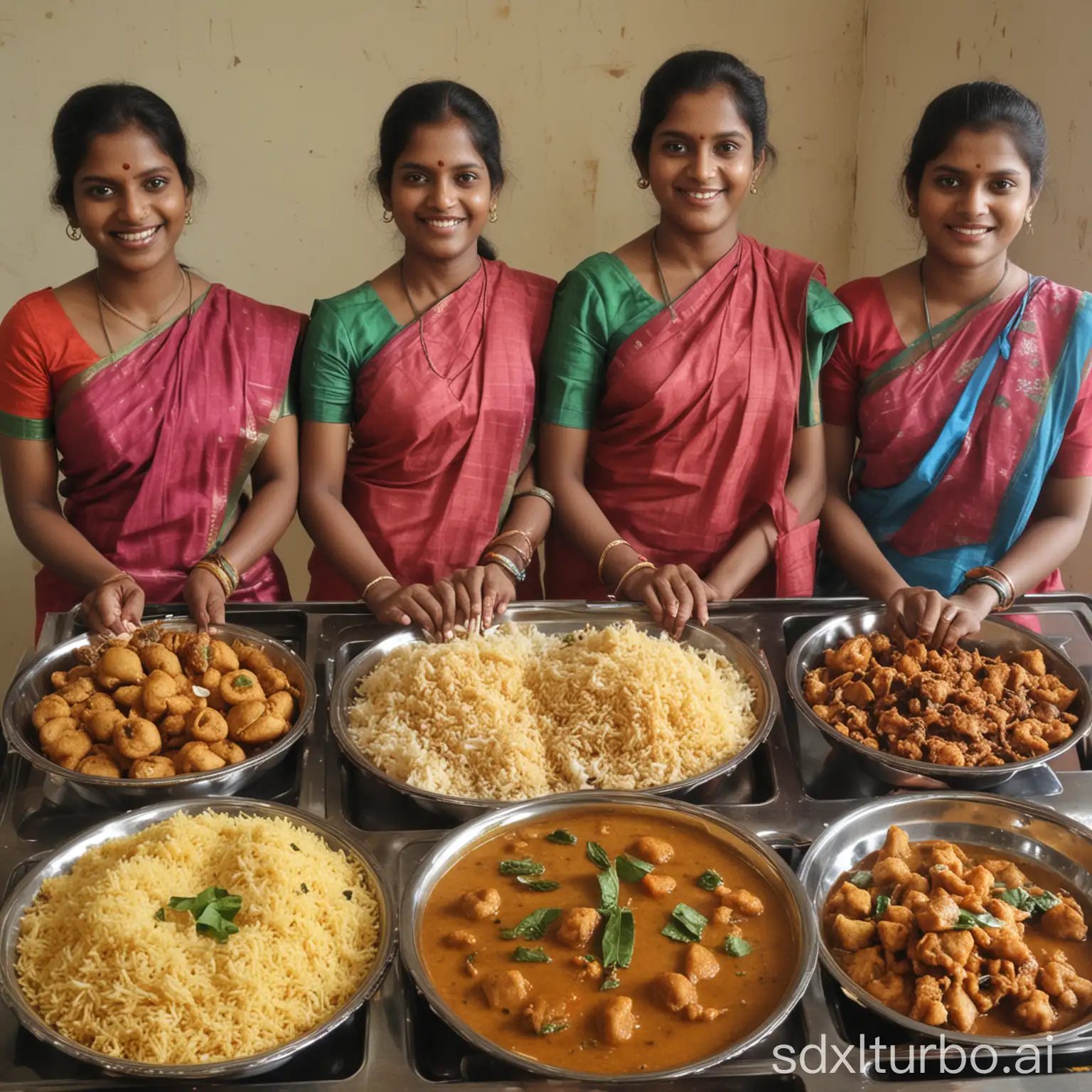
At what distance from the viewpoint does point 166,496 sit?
3.06 metres

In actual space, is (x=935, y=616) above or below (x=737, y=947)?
above

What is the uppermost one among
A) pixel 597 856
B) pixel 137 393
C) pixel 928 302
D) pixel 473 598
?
pixel 928 302

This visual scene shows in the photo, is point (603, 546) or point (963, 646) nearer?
point (963, 646)

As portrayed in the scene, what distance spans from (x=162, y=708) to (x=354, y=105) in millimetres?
3592

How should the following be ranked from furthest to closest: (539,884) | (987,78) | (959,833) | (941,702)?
(987,78), (941,702), (959,833), (539,884)

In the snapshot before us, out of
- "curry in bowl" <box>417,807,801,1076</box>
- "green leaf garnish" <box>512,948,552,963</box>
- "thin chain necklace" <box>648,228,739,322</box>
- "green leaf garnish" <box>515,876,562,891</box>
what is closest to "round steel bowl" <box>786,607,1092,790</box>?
"curry in bowl" <box>417,807,801,1076</box>

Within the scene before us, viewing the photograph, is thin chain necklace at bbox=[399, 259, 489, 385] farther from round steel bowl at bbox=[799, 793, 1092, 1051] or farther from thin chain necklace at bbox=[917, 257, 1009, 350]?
round steel bowl at bbox=[799, 793, 1092, 1051]

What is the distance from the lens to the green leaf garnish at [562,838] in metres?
1.99

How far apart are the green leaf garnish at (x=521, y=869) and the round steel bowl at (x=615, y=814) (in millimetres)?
85

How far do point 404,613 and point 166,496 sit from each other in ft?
2.92

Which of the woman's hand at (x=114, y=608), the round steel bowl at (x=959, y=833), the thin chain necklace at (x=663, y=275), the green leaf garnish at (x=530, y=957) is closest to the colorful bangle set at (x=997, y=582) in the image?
the round steel bowl at (x=959, y=833)

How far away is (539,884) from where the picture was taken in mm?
1888

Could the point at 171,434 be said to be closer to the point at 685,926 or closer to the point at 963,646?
the point at 685,926

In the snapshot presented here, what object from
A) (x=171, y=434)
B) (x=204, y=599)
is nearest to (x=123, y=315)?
(x=171, y=434)
